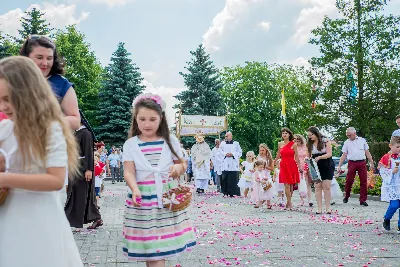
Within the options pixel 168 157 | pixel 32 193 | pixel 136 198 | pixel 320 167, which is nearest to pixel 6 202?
pixel 32 193

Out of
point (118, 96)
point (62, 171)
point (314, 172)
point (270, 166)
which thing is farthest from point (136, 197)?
point (118, 96)

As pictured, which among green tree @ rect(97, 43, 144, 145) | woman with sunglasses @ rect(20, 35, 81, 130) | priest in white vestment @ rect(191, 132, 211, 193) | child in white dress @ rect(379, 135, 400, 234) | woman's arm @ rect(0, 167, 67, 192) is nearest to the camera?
woman's arm @ rect(0, 167, 67, 192)

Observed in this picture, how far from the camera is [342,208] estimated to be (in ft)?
45.8

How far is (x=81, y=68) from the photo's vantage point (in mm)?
60188

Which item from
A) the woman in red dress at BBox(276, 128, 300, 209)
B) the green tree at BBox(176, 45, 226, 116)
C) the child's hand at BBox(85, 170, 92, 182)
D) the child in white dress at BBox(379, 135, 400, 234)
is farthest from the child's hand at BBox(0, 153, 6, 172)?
the green tree at BBox(176, 45, 226, 116)

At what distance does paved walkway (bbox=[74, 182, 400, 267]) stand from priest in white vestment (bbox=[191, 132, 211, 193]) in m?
9.32

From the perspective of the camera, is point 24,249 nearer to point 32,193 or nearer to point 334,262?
point 32,193

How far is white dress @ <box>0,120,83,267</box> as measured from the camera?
2570 millimetres

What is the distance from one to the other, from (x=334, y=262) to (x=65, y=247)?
14.4 ft

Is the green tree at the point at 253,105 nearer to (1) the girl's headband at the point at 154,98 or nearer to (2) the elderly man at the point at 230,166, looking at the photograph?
(2) the elderly man at the point at 230,166

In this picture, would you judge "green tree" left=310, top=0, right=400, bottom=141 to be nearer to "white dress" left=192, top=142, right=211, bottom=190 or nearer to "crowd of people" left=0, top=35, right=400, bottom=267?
"white dress" left=192, top=142, right=211, bottom=190

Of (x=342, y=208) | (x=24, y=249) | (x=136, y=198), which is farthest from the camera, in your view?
(x=342, y=208)

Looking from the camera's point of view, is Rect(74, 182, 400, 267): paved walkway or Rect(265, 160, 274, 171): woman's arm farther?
Rect(265, 160, 274, 171): woman's arm

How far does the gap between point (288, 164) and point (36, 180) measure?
11296 millimetres
